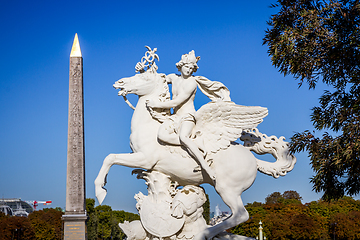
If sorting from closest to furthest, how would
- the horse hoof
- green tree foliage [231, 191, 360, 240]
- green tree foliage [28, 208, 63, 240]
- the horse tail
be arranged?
the horse hoof → the horse tail → green tree foliage [231, 191, 360, 240] → green tree foliage [28, 208, 63, 240]

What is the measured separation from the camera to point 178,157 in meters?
6.55

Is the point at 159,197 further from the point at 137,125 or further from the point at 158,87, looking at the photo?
the point at 158,87

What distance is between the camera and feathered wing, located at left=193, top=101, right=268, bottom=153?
21.5ft

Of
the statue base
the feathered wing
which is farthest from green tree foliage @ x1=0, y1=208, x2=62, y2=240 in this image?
the feathered wing

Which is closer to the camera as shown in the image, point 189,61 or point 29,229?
point 189,61

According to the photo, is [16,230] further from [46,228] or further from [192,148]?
[192,148]

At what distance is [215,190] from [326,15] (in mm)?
3263

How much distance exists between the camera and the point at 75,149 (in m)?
18.1

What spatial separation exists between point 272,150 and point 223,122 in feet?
3.44

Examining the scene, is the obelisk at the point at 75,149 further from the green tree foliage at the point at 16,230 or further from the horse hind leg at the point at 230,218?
the green tree foliage at the point at 16,230

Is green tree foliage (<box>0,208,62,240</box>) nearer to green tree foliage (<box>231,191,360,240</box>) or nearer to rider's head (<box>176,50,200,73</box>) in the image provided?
green tree foliage (<box>231,191,360,240</box>)

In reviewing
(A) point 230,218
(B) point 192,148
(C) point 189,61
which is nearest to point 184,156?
(B) point 192,148

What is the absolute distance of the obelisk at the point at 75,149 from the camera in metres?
17.9

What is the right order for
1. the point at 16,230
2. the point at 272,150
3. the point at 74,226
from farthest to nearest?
1. the point at 16,230
2. the point at 74,226
3. the point at 272,150
